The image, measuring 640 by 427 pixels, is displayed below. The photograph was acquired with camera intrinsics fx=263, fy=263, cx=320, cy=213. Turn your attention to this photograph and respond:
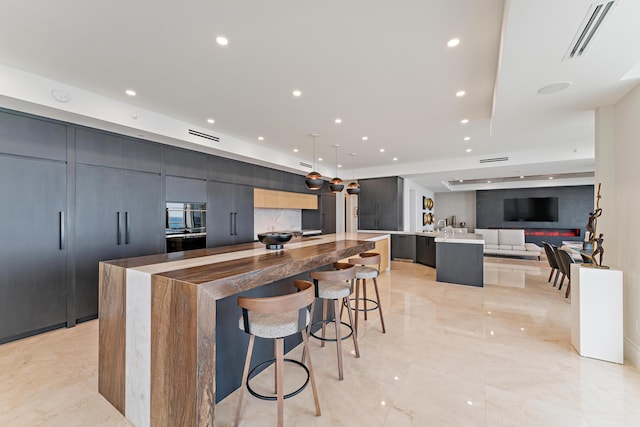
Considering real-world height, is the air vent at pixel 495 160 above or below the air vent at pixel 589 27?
above

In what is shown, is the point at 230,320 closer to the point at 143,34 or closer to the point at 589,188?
the point at 143,34

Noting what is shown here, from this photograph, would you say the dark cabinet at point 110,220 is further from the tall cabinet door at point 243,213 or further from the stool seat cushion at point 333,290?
the stool seat cushion at point 333,290

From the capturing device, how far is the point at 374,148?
19.2 feet

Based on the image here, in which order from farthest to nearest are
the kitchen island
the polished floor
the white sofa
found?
1. the white sofa
2. the polished floor
3. the kitchen island

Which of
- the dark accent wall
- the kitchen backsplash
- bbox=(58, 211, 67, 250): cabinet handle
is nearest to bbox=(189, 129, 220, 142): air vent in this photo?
bbox=(58, 211, 67, 250): cabinet handle

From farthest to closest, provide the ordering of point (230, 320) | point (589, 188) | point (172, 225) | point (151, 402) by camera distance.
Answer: point (589, 188) < point (172, 225) < point (230, 320) < point (151, 402)

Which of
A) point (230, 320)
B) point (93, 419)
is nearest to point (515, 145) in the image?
point (230, 320)

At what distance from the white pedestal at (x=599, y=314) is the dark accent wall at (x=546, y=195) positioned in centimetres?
908

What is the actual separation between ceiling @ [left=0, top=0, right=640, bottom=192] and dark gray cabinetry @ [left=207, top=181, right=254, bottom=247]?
3.35ft

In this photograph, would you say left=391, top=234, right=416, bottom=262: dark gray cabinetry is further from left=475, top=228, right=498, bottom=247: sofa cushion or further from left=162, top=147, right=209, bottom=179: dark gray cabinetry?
left=162, top=147, right=209, bottom=179: dark gray cabinetry

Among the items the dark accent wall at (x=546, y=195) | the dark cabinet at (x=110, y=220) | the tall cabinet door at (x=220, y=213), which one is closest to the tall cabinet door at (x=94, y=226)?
the dark cabinet at (x=110, y=220)

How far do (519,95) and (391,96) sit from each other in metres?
1.35

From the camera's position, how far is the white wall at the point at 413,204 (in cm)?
838

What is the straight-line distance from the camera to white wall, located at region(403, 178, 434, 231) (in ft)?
27.5
